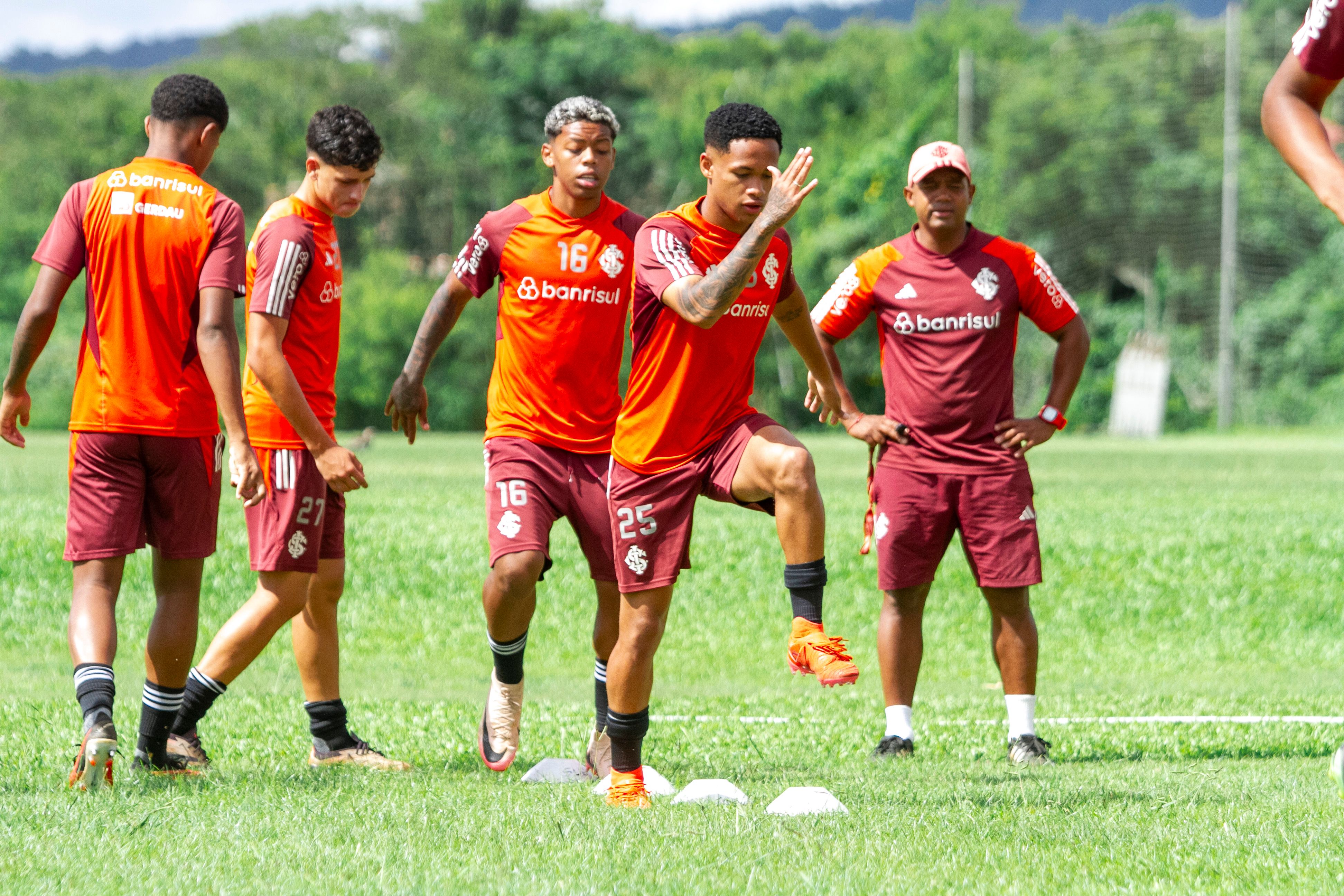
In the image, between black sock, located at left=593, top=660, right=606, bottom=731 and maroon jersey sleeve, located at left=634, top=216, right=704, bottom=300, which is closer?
maroon jersey sleeve, located at left=634, top=216, right=704, bottom=300

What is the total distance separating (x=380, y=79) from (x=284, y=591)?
238 feet

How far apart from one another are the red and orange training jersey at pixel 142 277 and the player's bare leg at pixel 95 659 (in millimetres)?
565

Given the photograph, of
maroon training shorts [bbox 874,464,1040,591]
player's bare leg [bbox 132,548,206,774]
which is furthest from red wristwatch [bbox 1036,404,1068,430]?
player's bare leg [bbox 132,548,206,774]

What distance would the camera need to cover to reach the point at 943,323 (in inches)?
297

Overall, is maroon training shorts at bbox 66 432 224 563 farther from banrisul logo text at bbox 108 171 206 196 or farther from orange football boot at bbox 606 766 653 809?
orange football boot at bbox 606 766 653 809

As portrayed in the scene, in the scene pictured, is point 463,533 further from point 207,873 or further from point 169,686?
point 207,873

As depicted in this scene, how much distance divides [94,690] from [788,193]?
118 inches

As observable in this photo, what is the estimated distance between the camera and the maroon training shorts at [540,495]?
661 centimetres

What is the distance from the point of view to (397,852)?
4.57 m

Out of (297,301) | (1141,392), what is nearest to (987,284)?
(297,301)

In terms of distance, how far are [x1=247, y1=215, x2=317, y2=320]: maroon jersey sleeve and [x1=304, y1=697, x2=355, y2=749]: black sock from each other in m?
1.72

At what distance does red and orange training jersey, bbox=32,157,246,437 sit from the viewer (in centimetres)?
609

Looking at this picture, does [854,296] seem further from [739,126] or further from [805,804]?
[805,804]

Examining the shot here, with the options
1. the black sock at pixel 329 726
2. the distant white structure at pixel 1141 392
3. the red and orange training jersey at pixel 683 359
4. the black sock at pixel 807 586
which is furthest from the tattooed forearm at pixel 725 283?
the distant white structure at pixel 1141 392
